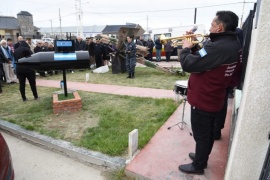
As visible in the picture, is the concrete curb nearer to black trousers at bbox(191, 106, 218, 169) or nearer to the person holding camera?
black trousers at bbox(191, 106, 218, 169)

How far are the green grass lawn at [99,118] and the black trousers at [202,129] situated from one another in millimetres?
1143

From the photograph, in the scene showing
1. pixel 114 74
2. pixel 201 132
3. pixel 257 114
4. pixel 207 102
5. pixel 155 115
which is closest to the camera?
pixel 257 114

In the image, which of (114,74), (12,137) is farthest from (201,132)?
(114,74)

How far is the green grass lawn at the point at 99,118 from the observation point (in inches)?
154

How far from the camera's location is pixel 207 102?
95.6 inches

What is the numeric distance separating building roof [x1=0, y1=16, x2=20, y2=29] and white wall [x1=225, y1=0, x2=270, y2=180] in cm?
5624

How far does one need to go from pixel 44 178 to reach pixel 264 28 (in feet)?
10.4

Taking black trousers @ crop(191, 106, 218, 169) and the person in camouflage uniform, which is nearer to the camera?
black trousers @ crop(191, 106, 218, 169)

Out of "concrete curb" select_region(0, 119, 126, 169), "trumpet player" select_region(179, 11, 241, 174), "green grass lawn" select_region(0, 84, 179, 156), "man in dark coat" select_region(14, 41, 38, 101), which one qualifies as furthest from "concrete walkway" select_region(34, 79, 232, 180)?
"man in dark coat" select_region(14, 41, 38, 101)

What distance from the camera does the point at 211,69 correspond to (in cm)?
228

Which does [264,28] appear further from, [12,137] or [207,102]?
[12,137]

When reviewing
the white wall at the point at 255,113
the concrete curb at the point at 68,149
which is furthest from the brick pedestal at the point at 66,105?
the white wall at the point at 255,113

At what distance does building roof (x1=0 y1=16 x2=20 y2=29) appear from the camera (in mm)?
49062

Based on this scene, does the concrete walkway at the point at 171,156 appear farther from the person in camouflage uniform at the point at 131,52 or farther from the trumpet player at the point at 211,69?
the person in camouflage uniform at the point at 131,52
